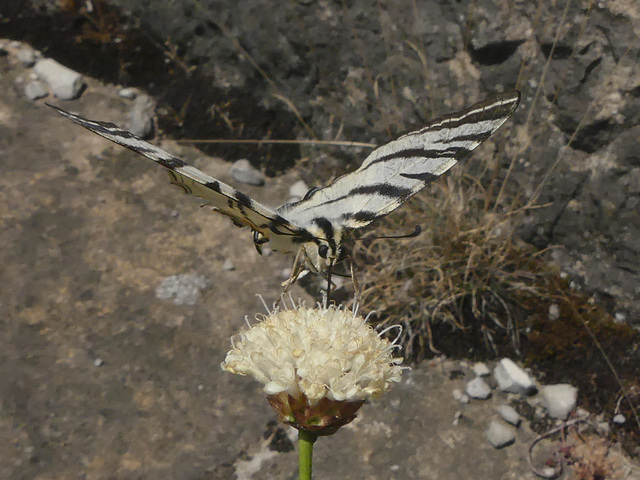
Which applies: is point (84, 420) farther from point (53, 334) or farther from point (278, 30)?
point (278, 30)

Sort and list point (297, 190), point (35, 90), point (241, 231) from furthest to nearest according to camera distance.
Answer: point (35, 90) < point (297, 190) < point (241, 231)

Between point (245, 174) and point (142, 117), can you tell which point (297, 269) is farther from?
point (142, 117)

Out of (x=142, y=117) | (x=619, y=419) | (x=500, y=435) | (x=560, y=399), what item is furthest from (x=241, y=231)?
(x=619, y=419)

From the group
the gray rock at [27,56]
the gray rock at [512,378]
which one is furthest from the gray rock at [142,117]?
the gray rock at [512,378]

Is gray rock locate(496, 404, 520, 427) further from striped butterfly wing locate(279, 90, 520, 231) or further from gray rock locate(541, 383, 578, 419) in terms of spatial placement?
striped butterfly wing locate(279, 90, 520, 231)

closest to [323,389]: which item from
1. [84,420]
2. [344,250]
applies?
[344,250]

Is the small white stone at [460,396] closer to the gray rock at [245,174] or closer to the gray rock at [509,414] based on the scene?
the gray rock at [509,414]
